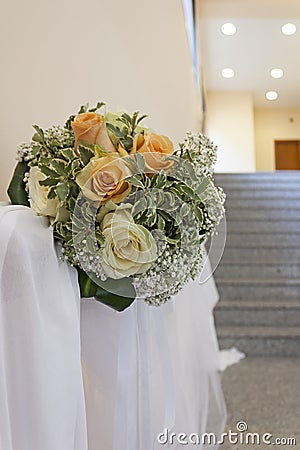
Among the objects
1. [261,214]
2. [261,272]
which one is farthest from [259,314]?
[261,214]

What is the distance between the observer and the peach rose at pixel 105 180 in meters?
0.72

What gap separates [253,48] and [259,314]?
5701 mm

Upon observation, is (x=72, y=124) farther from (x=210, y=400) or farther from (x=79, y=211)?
(x=210, y=400)

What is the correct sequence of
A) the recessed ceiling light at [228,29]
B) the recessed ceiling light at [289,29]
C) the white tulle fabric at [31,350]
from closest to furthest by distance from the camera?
the white tulle fabric at [31,350] → the recessed ceiling light at [289,29] → the recessed ceiling light at [228,29]

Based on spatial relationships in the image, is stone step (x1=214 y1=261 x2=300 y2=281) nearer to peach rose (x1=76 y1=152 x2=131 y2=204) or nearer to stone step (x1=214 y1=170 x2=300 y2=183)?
stone step (x1=214 y1=170 x2=300 y2=183)

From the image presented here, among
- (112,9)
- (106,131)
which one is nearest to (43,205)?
(106,131)

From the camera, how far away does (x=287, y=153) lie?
10.9 metres

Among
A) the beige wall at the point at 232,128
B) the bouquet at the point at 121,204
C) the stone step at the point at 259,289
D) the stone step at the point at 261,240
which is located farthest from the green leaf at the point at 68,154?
the beige wall at the point at 232,128

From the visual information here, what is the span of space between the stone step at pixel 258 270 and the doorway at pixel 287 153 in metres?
6.83

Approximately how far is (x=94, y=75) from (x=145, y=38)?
118 centimetres

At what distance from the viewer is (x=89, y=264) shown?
2.39ft

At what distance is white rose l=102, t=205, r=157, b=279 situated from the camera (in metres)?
0.72

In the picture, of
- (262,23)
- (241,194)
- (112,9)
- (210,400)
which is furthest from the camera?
(262,23)

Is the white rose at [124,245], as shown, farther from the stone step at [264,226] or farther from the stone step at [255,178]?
the stone step at [255,178]
